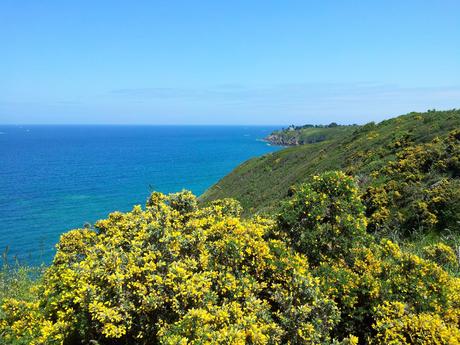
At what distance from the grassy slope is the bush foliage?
25618 millimetres

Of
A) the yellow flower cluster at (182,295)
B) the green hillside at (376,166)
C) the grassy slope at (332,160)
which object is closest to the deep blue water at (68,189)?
the yellow flower cluster at (182,295)

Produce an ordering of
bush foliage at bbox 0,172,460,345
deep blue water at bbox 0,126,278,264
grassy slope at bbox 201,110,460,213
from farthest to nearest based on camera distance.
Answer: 1. deep blue water at bbox 0,126,278,264
2. grassy slope at bbox 201,110,460,213
3. bush foliage at bbox 0,172,460,345

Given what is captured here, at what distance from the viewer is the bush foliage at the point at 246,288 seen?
8.41 meters

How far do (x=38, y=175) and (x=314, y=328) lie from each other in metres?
127

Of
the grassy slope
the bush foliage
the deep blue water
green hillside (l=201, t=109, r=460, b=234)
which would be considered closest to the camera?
the bush foliage

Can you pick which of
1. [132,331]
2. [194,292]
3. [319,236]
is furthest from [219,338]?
[319,236]

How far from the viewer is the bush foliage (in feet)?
27.6

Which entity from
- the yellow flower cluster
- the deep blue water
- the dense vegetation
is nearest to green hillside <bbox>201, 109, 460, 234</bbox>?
the dense vegetation

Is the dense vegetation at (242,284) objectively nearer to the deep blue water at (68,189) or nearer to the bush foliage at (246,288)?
the bush foliage at (246,288)

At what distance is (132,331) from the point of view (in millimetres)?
8703

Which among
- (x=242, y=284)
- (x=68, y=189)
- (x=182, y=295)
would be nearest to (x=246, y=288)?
(x=242, y=284)

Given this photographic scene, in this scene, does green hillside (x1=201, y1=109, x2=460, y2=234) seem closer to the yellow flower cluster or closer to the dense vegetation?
the dense vegetation

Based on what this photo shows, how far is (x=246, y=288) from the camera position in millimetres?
9625

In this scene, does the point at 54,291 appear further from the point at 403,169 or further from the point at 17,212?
the point at 17,212
